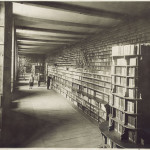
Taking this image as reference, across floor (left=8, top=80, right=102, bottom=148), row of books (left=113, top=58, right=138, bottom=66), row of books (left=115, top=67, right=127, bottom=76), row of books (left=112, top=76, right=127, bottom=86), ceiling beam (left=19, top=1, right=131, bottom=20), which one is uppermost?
ceiling beam (left=19, top=1, right=131, bottom=20)

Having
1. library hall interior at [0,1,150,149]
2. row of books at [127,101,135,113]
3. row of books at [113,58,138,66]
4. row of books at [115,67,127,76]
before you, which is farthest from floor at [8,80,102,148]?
row of books at [113,58,138,66]

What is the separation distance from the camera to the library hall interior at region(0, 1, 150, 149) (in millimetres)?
2945

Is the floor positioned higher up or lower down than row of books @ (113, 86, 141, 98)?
lower down

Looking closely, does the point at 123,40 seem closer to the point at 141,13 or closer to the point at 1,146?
the point at 141,13

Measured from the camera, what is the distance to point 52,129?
4852 millimetres

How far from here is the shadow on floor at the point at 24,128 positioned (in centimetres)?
398

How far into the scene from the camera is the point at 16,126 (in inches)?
194

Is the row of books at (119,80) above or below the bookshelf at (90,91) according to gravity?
above

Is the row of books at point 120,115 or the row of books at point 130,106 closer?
the row of books at point 130,106

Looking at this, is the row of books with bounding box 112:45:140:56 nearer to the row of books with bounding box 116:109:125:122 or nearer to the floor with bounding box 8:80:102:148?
the row of books with bounding box 116:109:125:122

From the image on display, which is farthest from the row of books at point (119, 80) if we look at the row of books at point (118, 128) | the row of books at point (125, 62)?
the row of books at point (118, 128)

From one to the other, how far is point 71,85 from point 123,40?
4.15 metres

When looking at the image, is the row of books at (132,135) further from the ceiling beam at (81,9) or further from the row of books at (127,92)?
the ceiling beam at (81,9)

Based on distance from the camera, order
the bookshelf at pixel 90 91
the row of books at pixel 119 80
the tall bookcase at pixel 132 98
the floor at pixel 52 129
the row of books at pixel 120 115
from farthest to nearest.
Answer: the bookshelf at pixel 90 91
the floor at pixel 52 129
the row of books at pixel 119 80
the row of books at pixel 120 115
the tall bookcase at pixel 132 98
